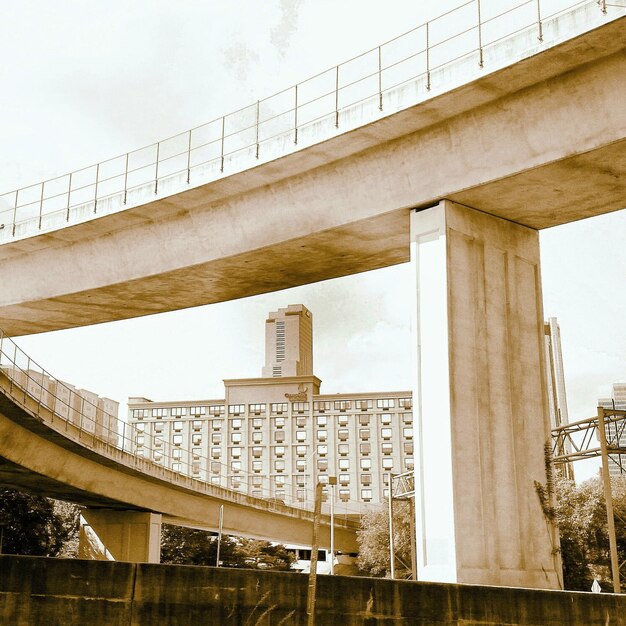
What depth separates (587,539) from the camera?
163 ft

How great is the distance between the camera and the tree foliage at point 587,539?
49.2 meters

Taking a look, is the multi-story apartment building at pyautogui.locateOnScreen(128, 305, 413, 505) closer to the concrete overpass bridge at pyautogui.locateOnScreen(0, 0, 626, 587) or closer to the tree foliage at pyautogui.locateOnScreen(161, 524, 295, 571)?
the tree foliage at pyautogui.locateOnScreen(161, 524, 295, 571)

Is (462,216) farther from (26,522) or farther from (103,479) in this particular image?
(26,522)

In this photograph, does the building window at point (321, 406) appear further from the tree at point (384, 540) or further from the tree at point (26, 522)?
the tree at point (26, 522)

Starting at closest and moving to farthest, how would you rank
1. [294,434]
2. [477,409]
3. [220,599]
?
[220,599] → [477,409] → [294,434]

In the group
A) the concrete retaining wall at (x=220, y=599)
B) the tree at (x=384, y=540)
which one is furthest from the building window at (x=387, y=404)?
the concrete retaining wall at (x=220, y=599)

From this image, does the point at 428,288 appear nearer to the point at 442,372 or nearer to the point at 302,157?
the point at 442,372

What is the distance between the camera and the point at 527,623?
49.0 ft

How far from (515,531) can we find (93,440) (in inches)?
808

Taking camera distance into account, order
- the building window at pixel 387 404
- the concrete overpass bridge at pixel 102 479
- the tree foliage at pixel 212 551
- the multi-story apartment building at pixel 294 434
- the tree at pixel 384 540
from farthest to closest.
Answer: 1. the building window at pixel 387 404
2. the multi-story apartment building at pixel 294 434
3. the tree foliage at pixel 212 551
4. the tree at pixel 384 540
5. the concrete overpass bridge at pixel 102 479

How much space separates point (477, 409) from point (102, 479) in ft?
77.6

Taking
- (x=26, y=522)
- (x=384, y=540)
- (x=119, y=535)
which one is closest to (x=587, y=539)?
(x=384, y=540)

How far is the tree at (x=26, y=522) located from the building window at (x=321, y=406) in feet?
302

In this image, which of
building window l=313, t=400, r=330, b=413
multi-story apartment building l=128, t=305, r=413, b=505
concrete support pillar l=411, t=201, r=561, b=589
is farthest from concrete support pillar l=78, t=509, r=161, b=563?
building window l=313, t=400, r=330, b=413
